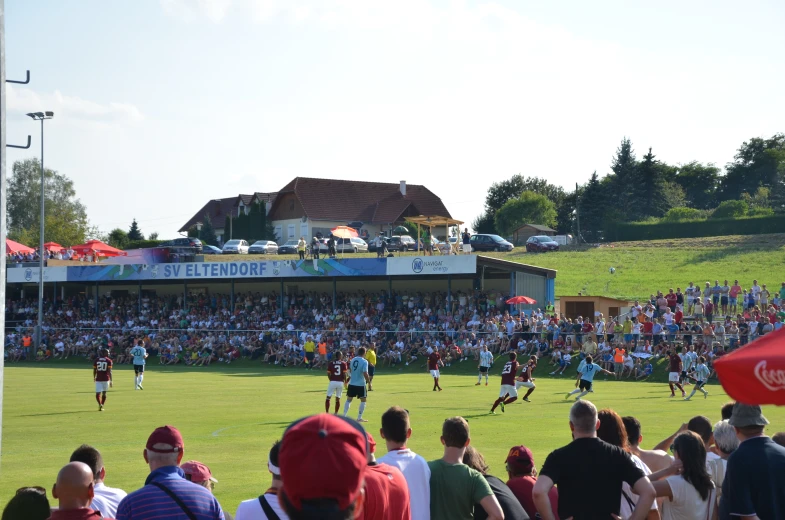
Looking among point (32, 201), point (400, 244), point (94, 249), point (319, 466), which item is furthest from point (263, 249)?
point (319, 466)

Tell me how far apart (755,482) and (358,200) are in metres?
94.6

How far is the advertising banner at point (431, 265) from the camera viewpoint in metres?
47.2

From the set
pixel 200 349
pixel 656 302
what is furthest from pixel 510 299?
pixel 200 349

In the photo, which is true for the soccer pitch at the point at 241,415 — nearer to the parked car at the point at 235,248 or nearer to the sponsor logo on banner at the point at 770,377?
the sponsor logo on banner at the point at 770,377

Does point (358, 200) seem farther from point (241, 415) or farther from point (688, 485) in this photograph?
point (688, 485)

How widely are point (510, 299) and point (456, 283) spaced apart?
798 centimetres

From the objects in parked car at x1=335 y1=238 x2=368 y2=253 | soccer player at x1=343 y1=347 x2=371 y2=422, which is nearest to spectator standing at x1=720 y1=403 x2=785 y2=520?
soccer player at x1=343 y1=347 x2=371 y2=422

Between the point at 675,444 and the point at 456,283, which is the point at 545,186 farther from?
the point at 675,444

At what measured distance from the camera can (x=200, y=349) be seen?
49.6 m

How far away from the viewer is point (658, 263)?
66750 millimetres

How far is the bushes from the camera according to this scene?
7575 centimetres

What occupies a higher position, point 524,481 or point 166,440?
point 166,440

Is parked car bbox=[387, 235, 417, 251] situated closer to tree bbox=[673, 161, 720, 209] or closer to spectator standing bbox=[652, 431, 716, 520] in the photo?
tree bbox=[673, 161, 720, 209]

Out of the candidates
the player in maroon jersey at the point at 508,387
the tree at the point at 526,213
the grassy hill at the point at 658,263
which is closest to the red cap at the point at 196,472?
the player in maroon jersey at the point at 508,387
